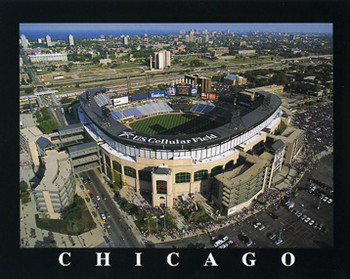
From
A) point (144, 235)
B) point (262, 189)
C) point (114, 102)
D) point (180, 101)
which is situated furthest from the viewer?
point (180, 101)

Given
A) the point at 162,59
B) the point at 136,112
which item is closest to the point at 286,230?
the point at 136,112

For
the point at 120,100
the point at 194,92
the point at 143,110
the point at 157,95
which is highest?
the point at 194,92

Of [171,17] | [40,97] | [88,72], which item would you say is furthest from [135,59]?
[171,17]

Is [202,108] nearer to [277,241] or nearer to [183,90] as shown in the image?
[183,90]

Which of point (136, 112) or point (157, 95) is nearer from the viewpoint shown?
point (136, 112)

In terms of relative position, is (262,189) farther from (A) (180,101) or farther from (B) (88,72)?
(B) (88,72)

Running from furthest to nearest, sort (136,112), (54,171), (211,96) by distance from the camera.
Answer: (211,96)
(136,112)
(54,171)
